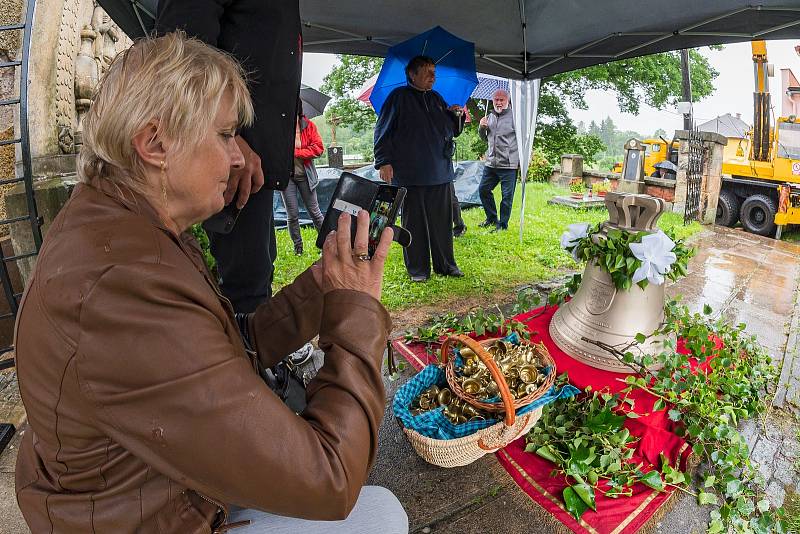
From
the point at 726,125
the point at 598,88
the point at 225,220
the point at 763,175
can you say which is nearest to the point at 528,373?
the point at 225,220

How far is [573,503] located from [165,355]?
5.89ft

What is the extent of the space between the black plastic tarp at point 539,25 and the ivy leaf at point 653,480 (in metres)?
3.49

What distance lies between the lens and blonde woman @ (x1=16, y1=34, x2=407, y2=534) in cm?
74

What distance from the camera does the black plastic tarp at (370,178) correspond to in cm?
774

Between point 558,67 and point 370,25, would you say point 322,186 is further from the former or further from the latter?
point 558,67

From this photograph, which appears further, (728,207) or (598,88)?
(598,88)

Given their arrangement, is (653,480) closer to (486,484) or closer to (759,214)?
(486,484)

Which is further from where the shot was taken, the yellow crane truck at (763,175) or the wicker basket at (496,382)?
the yellow crane truck at (763,175)

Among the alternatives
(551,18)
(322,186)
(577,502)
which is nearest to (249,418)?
(577,502)

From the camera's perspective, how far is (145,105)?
0.92 meters

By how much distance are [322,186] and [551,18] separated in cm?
474

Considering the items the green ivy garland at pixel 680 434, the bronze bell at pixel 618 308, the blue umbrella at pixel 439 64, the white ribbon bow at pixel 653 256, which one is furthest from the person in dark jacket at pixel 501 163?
the white ribbon bow at pixel 653 256

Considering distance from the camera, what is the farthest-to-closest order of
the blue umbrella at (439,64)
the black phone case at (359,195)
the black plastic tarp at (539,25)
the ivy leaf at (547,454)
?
the blue umbrella at (439,64) < the black plastic tarp at (539,25) < the ivy leaf at (547,454) < the black phone case at (359,195)

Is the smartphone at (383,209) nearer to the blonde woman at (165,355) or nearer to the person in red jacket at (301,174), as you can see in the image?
the blonde woman at (165,355)
